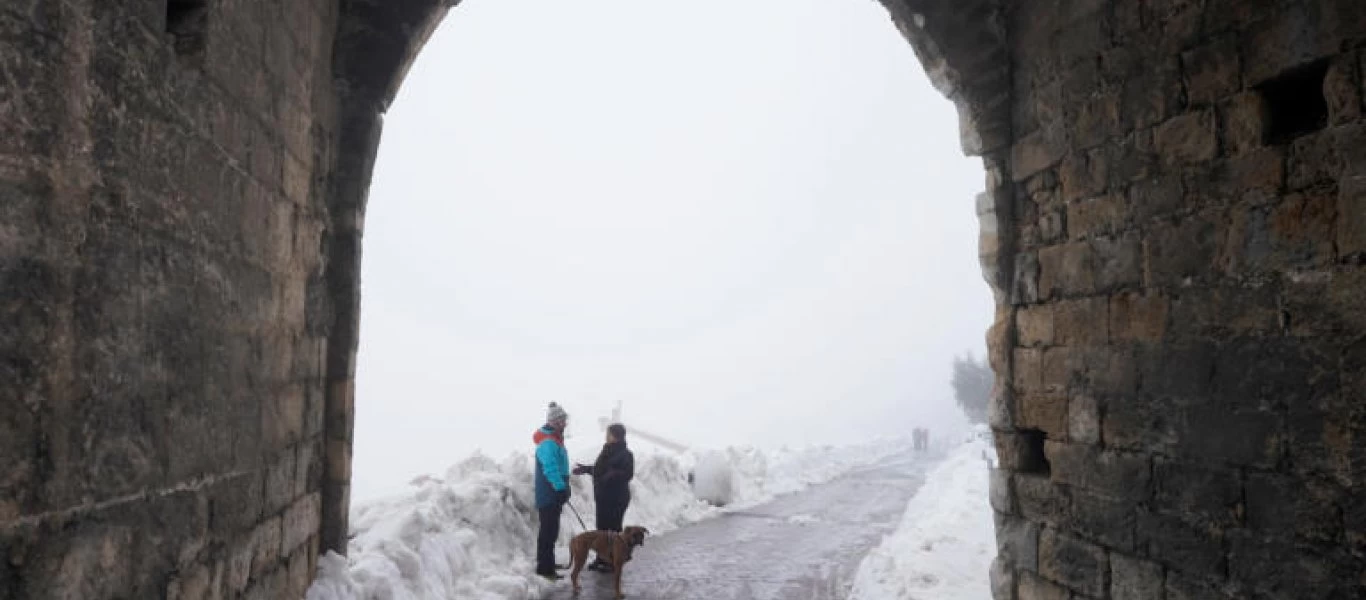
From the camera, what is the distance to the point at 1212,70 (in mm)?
3607

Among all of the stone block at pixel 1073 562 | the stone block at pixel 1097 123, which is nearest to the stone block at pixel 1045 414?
the stone block at pixel 1073 562

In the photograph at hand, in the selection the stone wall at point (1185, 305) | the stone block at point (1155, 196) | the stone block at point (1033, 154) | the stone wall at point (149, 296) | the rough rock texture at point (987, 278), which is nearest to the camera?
the stone wall at point (149, 296)

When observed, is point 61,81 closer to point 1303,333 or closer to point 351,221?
point 351,221

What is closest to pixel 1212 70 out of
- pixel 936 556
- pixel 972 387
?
pixel 936 556

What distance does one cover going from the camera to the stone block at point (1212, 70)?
3518mm

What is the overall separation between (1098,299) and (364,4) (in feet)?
13.9

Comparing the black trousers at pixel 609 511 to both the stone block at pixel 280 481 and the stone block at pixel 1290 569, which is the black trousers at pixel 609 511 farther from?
the stone block at pixel 1290 569

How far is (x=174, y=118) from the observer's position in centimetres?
267

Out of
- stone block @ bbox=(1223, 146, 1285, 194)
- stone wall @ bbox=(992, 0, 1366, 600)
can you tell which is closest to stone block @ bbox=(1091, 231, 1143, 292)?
stone wall @ bbox=(992, 0, 1366, 600)

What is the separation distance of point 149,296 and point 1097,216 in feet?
13.2

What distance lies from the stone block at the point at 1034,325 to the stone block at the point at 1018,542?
3.26 feet

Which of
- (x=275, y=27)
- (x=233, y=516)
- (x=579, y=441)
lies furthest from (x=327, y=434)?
(x=579, y=441)

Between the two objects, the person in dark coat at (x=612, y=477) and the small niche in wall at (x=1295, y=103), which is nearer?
the small niche in wall at (x=1295, y=103)

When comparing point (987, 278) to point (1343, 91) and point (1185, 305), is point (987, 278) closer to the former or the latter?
point (1185, 305)
